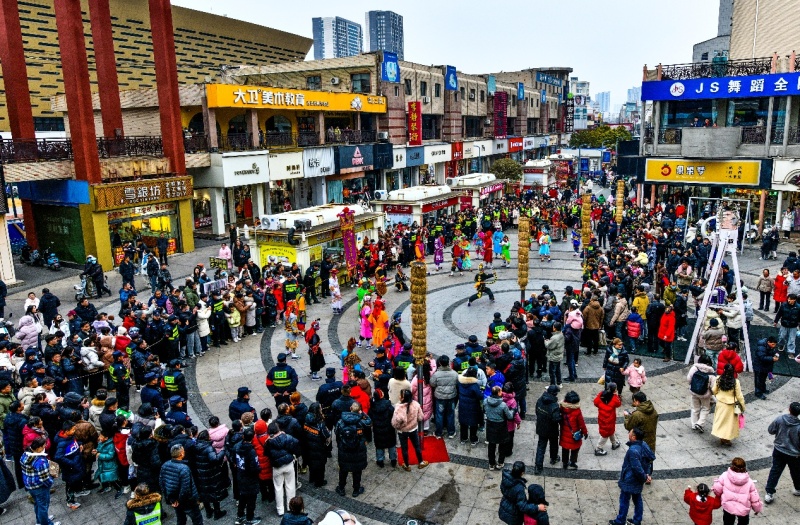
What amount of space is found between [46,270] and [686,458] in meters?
26.4

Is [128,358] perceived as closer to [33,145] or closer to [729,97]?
[33,145]

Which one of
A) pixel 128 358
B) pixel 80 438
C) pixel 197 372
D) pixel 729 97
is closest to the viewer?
pixel 80 438

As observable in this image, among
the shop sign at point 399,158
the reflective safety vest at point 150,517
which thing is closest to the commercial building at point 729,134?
the shop sign at point 399,158

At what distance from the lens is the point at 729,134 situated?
31547 mm

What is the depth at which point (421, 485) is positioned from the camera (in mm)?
9789

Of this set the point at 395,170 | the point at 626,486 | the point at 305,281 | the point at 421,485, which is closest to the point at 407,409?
the point at 421,485

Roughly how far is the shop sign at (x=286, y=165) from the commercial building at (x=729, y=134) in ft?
68.2

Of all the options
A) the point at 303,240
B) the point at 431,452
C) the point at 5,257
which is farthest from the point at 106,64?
the point at 431,452

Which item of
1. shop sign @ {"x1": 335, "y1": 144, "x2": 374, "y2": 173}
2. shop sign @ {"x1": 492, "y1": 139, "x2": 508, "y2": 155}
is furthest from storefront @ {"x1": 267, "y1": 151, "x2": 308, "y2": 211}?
shop sign @ {"x1": 492, "y1": 139, "x2": 508, "y2": 155}

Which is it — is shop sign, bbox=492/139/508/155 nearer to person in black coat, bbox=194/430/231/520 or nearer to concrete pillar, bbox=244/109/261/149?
concrete pillar, bbox=244/109/261/149

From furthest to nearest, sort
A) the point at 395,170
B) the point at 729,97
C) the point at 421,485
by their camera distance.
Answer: the point at 395,170
the point at 729,97
the point at 421,485

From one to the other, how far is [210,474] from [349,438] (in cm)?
209

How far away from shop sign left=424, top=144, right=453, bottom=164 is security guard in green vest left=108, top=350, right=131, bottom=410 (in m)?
39.4

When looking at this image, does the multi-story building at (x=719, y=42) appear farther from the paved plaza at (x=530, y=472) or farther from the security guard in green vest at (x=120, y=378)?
the security guard in green vest at (x=120, y=378)
